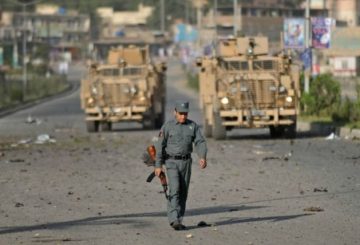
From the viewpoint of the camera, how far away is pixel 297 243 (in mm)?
12555

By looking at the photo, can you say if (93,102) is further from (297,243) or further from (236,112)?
(297,243)

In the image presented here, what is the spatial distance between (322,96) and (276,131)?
8.08m

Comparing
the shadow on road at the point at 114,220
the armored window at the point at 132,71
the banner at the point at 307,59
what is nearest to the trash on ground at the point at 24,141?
the armored window at the point at 132,71

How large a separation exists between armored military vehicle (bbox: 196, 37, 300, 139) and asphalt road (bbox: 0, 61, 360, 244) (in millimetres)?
918

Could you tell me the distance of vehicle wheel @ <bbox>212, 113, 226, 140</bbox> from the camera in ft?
111

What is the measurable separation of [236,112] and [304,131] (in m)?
5.97

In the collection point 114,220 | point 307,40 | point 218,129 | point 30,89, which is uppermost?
point 307,40

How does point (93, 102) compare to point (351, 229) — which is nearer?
point (351, 229)

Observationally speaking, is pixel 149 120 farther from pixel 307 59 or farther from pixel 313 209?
pixel 313 209

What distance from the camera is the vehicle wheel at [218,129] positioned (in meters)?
33.7

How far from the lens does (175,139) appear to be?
14.1 m

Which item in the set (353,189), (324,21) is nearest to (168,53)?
(324,21)

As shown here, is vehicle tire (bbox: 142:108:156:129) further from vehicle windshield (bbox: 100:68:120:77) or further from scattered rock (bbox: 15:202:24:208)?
scattered rock (bbox: 15:202:24:208)

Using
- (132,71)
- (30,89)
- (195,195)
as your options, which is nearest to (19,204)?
(195,195)
